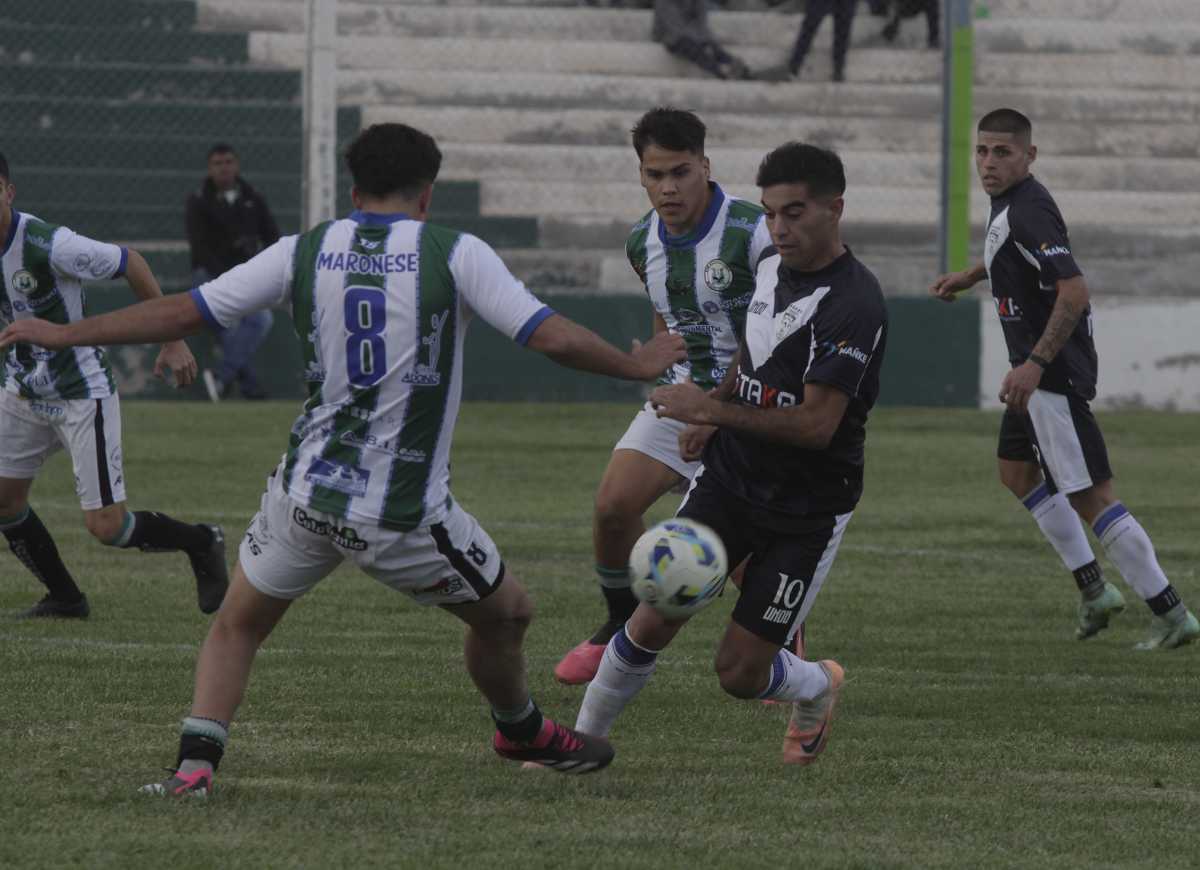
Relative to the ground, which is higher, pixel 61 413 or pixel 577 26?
pixel 61 413

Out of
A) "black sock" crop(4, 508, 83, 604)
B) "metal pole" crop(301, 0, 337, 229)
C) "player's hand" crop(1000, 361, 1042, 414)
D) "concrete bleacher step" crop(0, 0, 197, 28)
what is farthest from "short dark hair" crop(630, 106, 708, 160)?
"concrete bleacher step" crop(0, 0, 197, 28)

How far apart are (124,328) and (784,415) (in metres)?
1.80

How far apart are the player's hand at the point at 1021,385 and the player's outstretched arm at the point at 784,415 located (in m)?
2.24

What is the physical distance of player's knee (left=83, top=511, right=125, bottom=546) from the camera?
896 cm

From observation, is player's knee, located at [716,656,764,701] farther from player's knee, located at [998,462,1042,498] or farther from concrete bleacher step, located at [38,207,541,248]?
concrete bleacher step, located at [38,207,541,248]

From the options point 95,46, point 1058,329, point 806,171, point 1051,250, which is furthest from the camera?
point 95,46

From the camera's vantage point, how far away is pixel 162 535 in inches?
362

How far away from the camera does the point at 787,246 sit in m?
6.27

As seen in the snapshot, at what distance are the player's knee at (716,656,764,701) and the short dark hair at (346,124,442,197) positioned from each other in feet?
5.56

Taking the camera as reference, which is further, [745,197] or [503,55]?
[503,55]

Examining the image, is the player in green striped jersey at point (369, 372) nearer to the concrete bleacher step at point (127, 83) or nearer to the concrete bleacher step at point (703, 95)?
the concrete bleacher step at point (127, 83)

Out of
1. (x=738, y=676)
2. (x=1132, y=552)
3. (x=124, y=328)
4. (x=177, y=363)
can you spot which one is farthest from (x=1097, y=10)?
(x=124, y=328)

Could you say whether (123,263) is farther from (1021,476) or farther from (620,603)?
(1021,476)

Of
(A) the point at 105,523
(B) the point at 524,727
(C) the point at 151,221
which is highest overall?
(B) the point at 524,727
